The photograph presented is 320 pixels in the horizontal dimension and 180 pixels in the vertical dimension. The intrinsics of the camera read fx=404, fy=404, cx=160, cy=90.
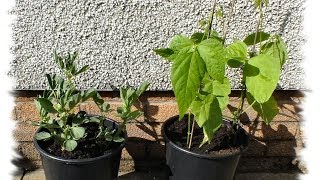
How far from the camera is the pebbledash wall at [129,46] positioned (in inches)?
65.6

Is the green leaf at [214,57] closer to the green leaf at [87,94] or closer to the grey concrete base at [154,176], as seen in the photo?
the green leaf at [87,94]

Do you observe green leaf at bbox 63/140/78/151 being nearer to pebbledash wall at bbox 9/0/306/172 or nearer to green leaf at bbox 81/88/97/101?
green leaf at bbox 81/88/97/101

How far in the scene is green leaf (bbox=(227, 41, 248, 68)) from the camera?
1406mm

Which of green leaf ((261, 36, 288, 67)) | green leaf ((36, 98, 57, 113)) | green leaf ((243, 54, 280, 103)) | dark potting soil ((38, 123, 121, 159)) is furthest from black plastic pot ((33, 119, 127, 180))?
green leaf ((261, 36, 288, 67))

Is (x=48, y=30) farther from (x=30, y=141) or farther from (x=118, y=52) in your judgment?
(x=30, y=141)

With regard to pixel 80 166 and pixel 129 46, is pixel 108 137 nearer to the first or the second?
pixel 80 166

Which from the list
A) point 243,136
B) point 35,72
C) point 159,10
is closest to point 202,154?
point 243,136

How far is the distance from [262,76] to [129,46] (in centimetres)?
61

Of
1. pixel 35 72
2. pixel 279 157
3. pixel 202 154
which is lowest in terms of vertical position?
pixel 279 157

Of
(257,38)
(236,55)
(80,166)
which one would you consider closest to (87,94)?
(80,166)

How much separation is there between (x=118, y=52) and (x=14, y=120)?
2.01 ft

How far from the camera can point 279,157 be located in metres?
2.07

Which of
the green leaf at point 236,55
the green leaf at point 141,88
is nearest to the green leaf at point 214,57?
the green leaf at point 236,55

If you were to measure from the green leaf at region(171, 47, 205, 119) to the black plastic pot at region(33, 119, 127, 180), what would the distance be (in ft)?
1.55
